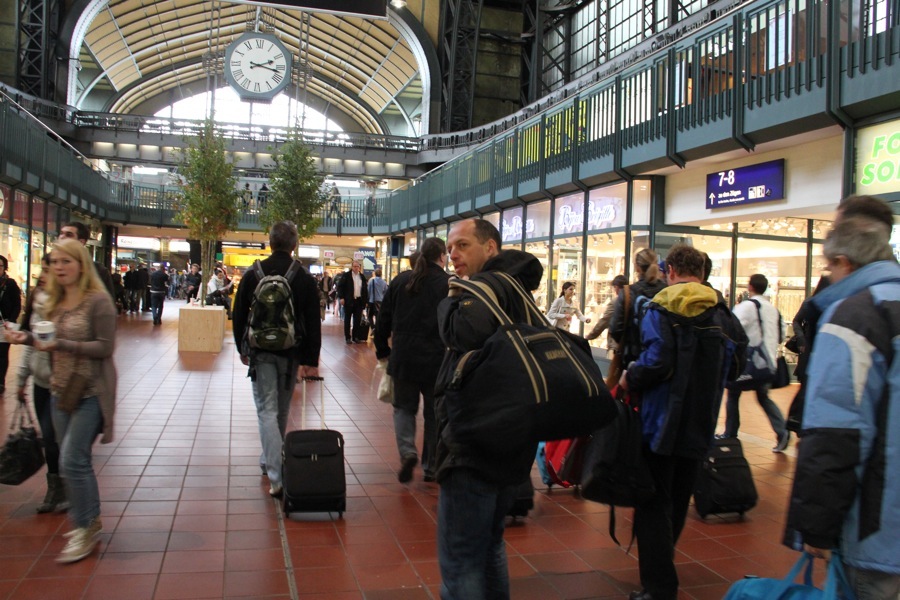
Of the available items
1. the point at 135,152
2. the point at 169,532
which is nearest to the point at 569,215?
the point at 169,532

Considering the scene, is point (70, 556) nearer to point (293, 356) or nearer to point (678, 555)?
point (293, 356)

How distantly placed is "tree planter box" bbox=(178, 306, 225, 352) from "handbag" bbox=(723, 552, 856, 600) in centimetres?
1336

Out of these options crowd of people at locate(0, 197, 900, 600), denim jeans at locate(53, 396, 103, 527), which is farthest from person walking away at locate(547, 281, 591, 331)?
denim jeans at locate(53, 396, 103, 527)

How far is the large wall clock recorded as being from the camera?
Answer: 94.0 feet

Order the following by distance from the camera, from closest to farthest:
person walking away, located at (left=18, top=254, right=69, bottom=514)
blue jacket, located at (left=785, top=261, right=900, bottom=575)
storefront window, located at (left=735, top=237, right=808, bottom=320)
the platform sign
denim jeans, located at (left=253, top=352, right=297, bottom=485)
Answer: blue jacket, located at (left=785, top=261, right=900, bottom=575)
person walking away, located at (left=18, top=254, right=69, bottom=514)
denim jeans, located at (left=253, top=352, right=297, bottom=485)
the platform sign
storefront window, located at (left=735, top=237, right=808, bottom=320)

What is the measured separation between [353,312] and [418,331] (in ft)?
A: 41.3

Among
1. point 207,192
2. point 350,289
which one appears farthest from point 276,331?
point 207,192

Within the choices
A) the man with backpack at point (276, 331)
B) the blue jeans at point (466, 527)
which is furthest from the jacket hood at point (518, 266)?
the man with backpack at point (276, 331)

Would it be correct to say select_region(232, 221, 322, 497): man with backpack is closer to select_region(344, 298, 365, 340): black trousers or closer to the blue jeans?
the blue jeans

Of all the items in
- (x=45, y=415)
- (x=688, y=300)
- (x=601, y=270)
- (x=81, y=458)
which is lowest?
(x=81, y=458)

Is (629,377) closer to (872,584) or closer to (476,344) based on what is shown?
(476,344)

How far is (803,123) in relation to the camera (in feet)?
28.2

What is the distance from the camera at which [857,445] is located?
6.52 ft

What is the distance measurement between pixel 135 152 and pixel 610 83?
100 ft
